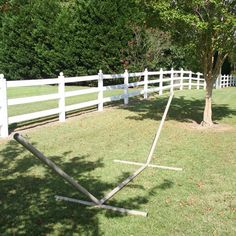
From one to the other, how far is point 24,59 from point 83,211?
76.4ft

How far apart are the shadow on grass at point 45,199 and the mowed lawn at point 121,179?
0.01 m

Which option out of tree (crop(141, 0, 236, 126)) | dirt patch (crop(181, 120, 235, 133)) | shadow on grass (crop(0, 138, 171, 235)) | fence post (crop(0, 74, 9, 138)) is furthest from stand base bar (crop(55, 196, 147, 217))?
dirt patch (crop(181, 120, 235, 133))

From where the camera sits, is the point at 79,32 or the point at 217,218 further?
the point at 79,32

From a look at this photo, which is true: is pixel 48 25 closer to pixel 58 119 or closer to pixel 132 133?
pixel 58 119

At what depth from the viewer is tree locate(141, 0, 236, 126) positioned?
948 centimetres

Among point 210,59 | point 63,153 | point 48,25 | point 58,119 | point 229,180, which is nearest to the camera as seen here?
point 229,180

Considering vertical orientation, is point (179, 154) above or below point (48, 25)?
below

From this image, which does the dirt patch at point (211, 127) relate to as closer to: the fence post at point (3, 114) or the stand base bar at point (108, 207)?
the fence post at point (3, 114)

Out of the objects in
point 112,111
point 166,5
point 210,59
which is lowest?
point 112,111

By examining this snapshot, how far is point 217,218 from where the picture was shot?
482 cm

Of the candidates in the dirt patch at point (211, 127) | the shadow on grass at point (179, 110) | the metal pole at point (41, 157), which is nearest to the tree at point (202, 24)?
the dirt patch at point (211, 127)

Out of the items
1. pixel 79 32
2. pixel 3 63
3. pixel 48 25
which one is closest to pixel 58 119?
pixel 79 32

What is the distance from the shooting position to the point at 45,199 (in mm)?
5336

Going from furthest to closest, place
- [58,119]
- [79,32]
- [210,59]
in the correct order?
[79,32], [58,119], [210,59]
